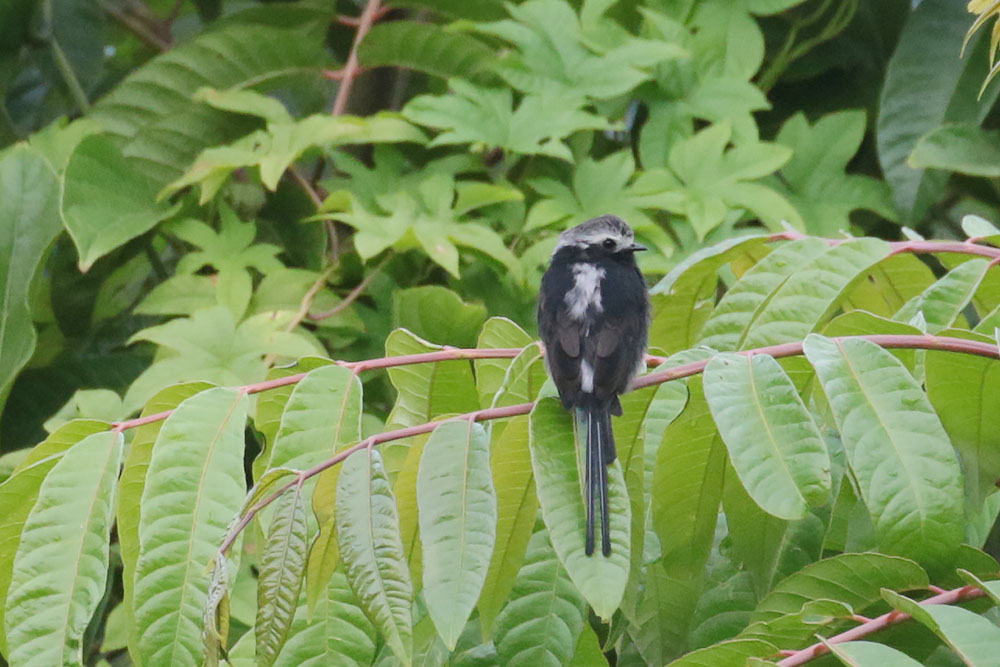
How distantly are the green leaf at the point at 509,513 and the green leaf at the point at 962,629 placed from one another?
0.49 metres

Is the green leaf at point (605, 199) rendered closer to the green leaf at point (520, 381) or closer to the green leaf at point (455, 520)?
the green leaf at point (520, 381)

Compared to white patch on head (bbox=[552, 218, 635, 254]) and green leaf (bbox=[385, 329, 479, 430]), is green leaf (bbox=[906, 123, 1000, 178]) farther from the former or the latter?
A: green leaf (bbox=[385, 329, 479, 430])

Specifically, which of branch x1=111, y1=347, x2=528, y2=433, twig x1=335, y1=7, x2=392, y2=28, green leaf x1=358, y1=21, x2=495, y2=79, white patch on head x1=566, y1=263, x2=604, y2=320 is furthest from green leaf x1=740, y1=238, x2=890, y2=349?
twig x1=335, y1=7, x2=392, y2=28

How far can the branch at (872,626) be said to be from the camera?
1391 millimetres

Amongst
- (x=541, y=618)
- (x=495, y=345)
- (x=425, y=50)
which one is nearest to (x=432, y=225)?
(x=425, y=50)

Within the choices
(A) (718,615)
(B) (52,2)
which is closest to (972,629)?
(A) (718,615)

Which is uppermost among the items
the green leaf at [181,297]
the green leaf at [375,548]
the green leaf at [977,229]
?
the green leaf at [977,229]

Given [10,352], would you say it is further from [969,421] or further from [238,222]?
[969,421]

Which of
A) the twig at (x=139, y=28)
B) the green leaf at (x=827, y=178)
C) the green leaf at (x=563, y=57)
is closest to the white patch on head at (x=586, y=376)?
the green leaf at (x=563, y=57)

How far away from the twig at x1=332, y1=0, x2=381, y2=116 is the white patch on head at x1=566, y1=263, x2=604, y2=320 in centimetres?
142

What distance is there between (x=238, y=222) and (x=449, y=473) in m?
1.75

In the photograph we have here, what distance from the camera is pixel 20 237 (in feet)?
9.23

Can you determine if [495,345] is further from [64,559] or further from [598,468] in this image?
[64,559]

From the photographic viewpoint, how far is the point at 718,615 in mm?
1808
